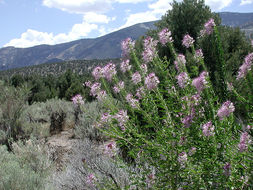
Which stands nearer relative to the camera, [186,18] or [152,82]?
[152,82]

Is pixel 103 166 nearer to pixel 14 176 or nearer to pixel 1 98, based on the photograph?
pixel 14 176

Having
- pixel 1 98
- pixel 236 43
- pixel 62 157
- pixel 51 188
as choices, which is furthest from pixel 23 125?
pixel 236 43

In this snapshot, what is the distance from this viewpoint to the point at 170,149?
2.15 metres

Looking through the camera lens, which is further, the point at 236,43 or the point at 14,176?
the point at 236,43

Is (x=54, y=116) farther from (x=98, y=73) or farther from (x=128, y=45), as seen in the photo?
(x=128, y=45)

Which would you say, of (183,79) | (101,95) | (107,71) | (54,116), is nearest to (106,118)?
(101,95)

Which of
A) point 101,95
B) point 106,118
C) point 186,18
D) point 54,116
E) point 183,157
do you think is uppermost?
point 186,18

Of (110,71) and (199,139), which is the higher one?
(110,71)

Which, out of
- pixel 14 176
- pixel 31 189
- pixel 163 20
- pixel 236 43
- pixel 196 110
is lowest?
pixel 31 189

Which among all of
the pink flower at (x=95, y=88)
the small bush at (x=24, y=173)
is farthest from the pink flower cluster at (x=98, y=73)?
the small bush at (x=24, y=173)

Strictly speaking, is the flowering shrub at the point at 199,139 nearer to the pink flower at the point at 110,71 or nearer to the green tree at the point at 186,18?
the pink flower at the point at 110,71

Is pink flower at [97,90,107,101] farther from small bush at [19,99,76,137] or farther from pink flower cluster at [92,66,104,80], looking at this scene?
small bush at [19,99,76,137]

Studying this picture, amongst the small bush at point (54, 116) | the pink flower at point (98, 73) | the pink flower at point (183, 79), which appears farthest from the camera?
the small bush at point (54, 116)

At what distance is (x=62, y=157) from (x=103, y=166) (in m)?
2.87
